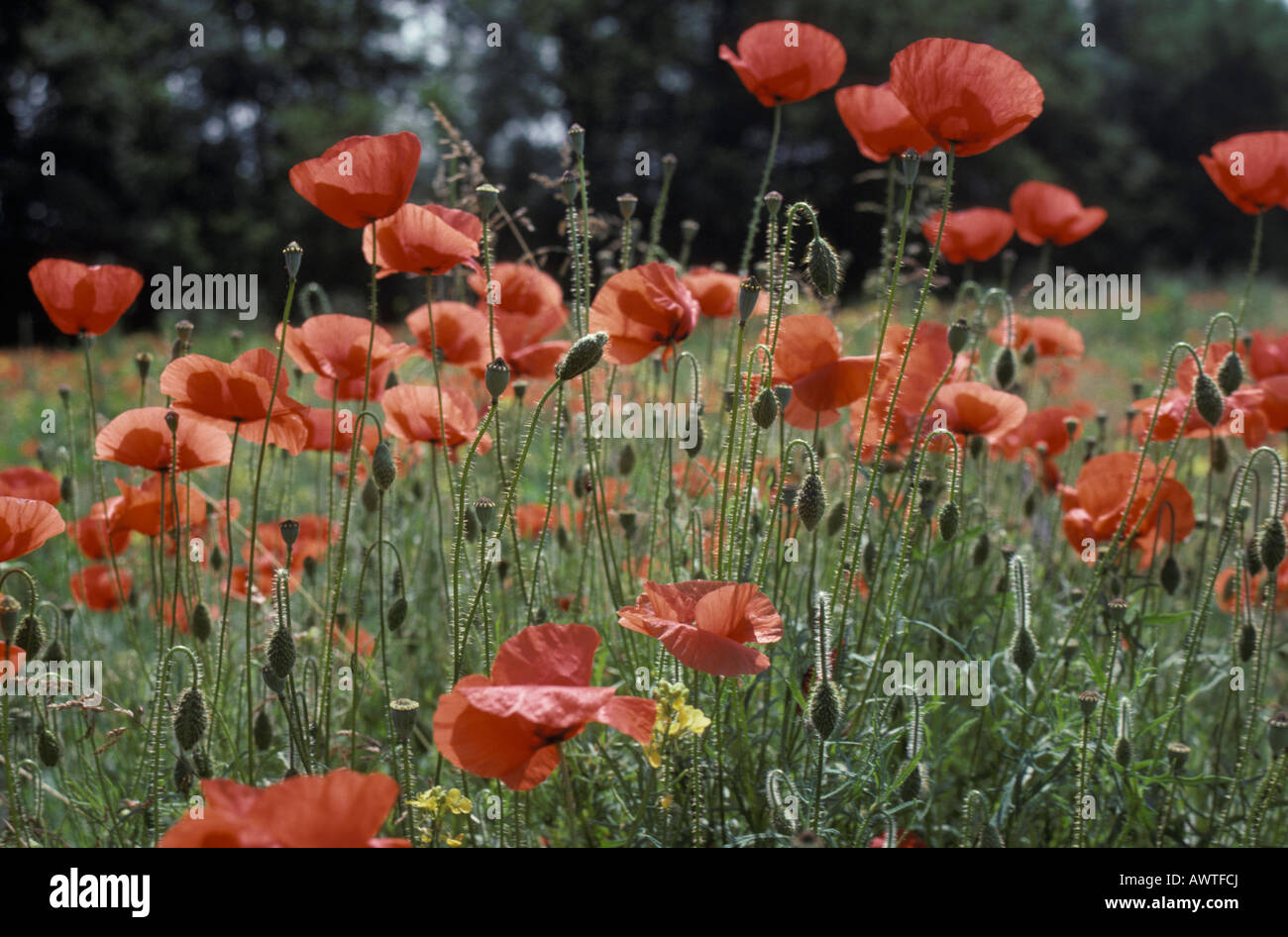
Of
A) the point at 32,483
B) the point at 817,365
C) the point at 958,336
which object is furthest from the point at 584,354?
the point at 32,483

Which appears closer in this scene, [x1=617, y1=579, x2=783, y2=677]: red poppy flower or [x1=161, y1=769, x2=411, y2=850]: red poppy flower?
[x1=161, y1=769, x2=411, y2=850]: red poppy flower

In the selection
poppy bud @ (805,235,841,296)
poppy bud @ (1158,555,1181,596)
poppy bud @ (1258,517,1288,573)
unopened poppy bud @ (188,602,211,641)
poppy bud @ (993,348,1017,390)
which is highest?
poppy bud @ (805,235,841,296)

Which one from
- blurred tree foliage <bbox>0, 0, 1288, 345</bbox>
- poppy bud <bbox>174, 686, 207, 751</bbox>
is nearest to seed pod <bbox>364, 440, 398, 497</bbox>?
poppy bud <bbox>174, 686, 207, 751</bbox>

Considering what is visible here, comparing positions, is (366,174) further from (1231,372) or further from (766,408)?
(1231,372)

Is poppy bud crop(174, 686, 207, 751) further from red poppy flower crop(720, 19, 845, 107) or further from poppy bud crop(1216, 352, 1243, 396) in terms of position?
poppy bud crop(1216, 352, 1243, 396)

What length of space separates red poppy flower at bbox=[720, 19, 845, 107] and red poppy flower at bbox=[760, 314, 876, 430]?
Answer: 52 centimetres

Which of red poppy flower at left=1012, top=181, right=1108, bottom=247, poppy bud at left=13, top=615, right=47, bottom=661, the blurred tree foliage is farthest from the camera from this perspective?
the blurred tree foliage

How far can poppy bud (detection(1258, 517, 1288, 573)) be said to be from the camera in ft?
5.18

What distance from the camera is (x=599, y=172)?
53.1 ft

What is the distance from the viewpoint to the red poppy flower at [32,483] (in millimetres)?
2150

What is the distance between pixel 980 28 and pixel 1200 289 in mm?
12219

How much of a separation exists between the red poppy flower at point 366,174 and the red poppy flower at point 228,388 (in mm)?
261

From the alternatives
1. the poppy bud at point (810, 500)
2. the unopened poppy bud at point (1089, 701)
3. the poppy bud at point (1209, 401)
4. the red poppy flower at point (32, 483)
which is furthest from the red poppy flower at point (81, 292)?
the poppy bud at point (1209, 401)
